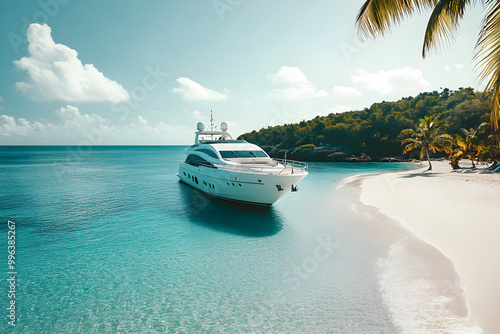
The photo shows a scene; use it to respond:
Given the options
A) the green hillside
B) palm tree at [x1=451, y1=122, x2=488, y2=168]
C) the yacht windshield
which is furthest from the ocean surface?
the green hillside

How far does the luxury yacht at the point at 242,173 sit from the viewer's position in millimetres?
14312

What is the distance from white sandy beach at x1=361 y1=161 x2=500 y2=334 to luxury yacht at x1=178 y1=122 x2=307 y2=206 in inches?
251

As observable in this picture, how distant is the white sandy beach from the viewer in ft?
21.3

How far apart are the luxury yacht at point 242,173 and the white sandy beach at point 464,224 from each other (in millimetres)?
6377

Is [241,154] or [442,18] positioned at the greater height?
[442,18]

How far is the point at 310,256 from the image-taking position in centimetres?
971

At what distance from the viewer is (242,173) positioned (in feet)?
48.0

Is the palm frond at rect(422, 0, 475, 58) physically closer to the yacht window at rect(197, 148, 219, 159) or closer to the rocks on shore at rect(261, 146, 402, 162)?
the yacht window at rect(197, 148, 219, 159)

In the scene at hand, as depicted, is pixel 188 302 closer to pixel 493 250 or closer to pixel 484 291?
pixel 484 291

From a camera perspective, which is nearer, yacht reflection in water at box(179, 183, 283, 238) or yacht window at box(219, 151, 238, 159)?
yacht reflection in water at box(179, 183, 283, 238)

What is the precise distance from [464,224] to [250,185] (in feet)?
33.4

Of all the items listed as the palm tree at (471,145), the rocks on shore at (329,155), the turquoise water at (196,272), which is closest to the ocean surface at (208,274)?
the turquoise water at (196,272)

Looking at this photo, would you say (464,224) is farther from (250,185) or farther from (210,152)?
(210,152)

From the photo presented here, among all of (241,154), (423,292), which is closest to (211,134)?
(241,154)
